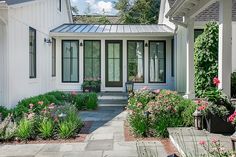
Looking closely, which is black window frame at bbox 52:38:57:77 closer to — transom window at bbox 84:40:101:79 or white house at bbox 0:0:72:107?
white house at bbox 0:0:72:107

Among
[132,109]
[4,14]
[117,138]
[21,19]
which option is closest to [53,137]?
[117,138]

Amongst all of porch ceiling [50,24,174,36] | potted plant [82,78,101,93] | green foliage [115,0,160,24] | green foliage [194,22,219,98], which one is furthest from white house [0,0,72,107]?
green foliage [115,0,160,24]

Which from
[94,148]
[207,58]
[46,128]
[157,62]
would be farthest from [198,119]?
[157,62]

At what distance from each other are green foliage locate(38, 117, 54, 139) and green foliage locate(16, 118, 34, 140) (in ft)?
0.65

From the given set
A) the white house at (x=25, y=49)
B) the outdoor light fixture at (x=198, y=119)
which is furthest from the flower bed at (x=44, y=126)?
the outdoor light fixture at (x=198, y=119)

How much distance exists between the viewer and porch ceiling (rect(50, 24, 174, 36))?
1572 cm

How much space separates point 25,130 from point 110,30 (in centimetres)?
1007

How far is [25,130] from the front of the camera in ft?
23.8

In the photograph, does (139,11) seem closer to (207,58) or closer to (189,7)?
(207,58)

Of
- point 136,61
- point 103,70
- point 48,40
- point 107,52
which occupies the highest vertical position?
point 48,40

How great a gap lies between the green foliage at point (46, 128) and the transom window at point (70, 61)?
29.8 feet

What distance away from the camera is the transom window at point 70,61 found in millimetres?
16578

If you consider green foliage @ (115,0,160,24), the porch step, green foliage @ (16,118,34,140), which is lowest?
green foliage @ (16,118,34,140)

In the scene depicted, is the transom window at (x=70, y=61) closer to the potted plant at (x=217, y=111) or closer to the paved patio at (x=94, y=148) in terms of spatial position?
the paved patio at (x=94, y=148)
